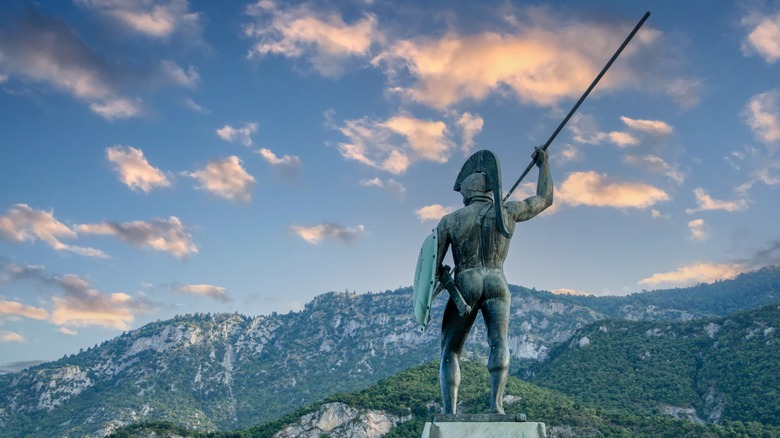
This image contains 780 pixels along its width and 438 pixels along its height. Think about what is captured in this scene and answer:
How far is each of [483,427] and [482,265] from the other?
1969 mm

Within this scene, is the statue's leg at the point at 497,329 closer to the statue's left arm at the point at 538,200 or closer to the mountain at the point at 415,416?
the statue's left arm at the point at 538,200

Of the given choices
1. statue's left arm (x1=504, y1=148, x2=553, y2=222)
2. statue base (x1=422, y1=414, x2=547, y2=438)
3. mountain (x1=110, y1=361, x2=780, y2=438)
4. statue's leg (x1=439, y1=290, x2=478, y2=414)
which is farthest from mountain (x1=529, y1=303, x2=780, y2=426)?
statue base (x1=422, y1=414, x2=547, y2=438)

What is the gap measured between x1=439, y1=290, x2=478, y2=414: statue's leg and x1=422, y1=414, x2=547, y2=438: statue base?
643 mm

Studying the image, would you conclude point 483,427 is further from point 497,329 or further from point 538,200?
point 538,200

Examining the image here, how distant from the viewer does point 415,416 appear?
117438 millimetres

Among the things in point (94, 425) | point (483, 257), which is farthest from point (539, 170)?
point (94, 425)

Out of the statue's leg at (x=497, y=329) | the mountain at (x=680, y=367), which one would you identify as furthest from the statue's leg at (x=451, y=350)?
the mountain at (x=680, y=367)

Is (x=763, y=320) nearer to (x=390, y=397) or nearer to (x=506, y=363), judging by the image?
(x=390, y=397)

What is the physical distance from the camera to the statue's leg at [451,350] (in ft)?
26.8

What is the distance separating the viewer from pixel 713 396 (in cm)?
11444

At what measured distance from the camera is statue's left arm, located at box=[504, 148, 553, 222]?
330 inches

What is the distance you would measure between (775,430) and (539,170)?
301ft

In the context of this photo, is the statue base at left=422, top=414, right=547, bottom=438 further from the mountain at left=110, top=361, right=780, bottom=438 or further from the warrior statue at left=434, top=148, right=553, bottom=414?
the mountain at left=110, top=361, right=780, bottom=438

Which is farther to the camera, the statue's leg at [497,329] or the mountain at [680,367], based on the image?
the mountain at [680,367]
